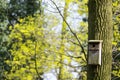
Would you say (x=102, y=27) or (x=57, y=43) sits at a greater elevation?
(x=102, y=27)

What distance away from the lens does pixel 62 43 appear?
541 cm

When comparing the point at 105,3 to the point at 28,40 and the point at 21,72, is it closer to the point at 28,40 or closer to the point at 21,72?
the point at 28,40

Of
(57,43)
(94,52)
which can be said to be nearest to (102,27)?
(94,52)

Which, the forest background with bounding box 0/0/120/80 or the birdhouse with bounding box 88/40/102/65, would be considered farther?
the forest background with bounding box 0/0/120/80

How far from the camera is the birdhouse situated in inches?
109

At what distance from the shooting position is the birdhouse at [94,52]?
2.77m

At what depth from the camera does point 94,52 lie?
2.91 m

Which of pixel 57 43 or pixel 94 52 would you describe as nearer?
pixel 94 52

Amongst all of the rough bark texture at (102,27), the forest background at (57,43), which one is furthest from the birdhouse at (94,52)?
the forest background at (57,43)

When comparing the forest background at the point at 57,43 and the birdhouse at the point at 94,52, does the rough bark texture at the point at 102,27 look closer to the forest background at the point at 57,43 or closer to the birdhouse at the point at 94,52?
the birdhouse at the point at 94,52

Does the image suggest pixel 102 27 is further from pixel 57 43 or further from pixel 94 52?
pixel 57 43

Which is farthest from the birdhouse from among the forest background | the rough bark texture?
the forest background

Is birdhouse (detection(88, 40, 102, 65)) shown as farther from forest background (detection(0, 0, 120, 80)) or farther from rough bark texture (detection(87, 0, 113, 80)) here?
forest background (detection(0, 0, 120, 80))

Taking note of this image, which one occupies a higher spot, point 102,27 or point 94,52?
point 102,27
